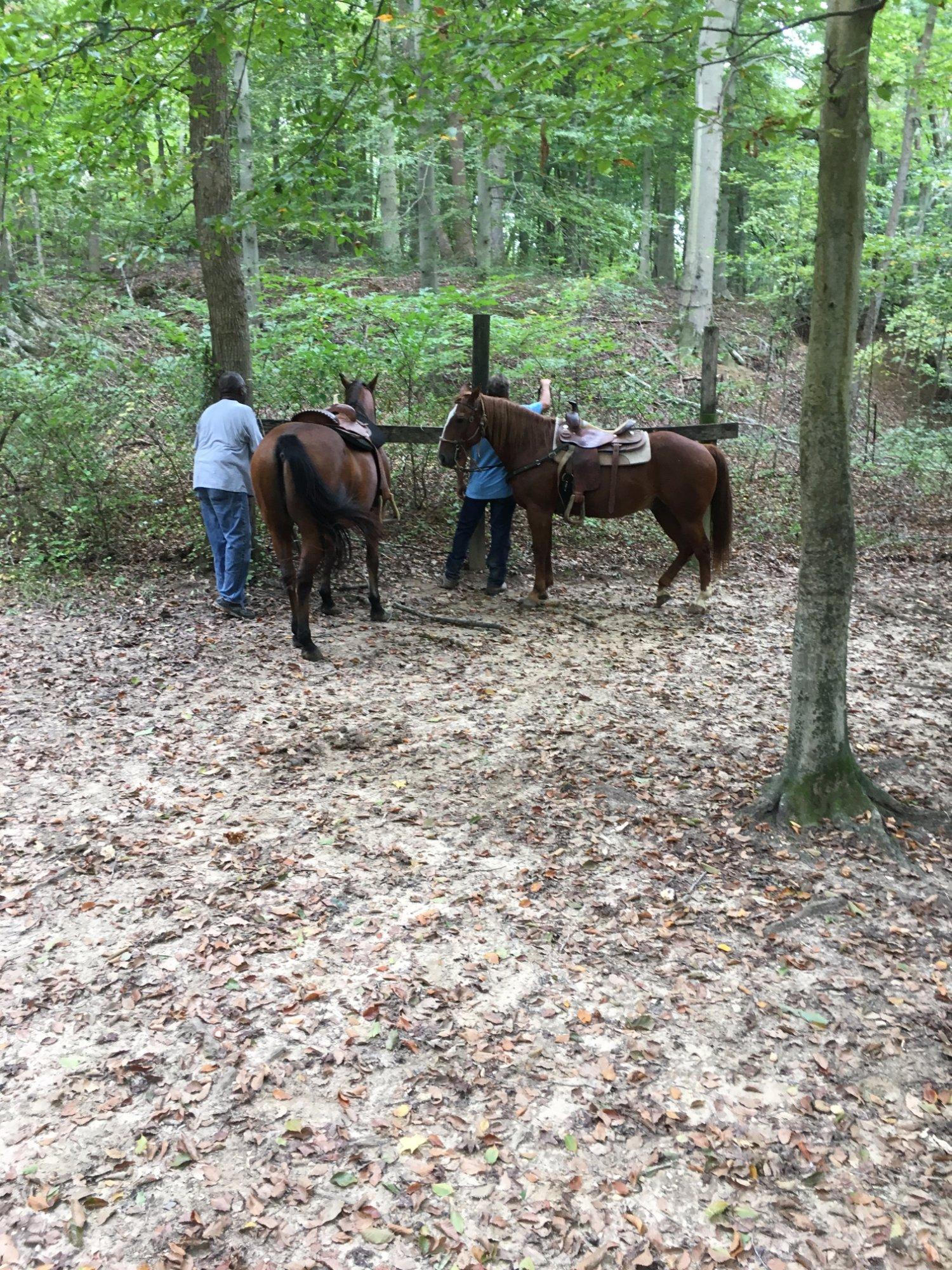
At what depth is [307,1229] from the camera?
7.88 ft

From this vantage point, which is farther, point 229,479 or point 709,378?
point 709,378

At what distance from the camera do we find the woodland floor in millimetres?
2467

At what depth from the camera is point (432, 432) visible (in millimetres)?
8742

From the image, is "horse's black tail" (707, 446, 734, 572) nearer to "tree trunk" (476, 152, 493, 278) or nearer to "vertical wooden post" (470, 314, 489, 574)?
"vertical wooden post" (470, 314, 489, 574)

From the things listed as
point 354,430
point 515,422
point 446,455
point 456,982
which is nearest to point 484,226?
point 515,422

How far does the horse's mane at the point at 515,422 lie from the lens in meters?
8.06

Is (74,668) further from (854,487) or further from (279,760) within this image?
(854,487)

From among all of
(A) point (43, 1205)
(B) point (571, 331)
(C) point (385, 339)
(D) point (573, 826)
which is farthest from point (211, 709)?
(B) point (571, 331)

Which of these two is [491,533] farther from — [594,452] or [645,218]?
[645,218]

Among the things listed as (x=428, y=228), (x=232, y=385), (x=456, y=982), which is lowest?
(x=456, y=982)

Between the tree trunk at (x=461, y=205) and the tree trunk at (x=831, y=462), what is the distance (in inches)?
533

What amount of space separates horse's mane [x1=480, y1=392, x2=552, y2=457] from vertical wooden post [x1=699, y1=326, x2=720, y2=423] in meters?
2.51

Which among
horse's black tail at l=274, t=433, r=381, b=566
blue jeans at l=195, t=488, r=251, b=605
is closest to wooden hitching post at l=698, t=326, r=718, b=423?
horse's black tail at l=274, t=433, r=381, b=566

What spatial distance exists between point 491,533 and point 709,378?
3.41m
